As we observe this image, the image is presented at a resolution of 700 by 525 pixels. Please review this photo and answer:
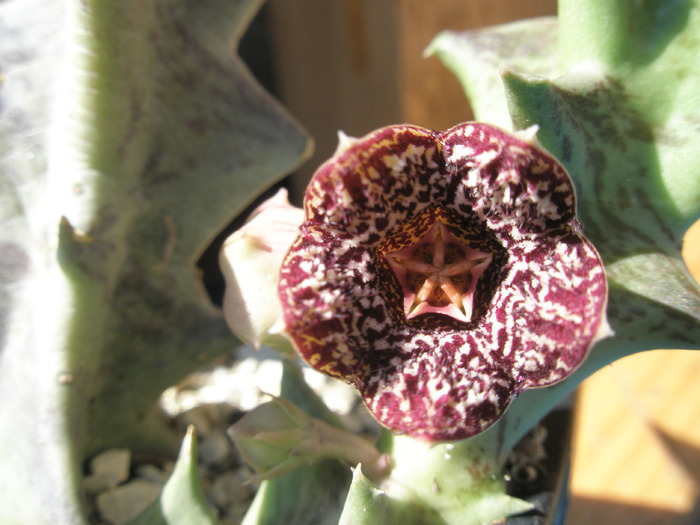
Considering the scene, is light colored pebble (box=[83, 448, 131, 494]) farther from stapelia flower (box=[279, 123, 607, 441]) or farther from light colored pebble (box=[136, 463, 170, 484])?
stapelia flower (box=[279, 123, 607, 441])

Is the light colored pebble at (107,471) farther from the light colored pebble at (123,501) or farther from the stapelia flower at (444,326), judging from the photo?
the stapelia flower at (444,326)

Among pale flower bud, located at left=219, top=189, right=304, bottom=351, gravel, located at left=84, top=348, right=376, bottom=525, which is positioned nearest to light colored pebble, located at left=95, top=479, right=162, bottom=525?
gravel, located at left=84, top=348, right=376, bottom=525

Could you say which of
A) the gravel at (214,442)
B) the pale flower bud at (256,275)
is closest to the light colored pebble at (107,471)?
the gravel at (214,442)

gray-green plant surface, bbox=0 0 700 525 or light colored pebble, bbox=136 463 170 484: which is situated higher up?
gray-green plant surface, bbox=0 0 700 525

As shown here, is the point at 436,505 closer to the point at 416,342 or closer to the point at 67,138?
the point at 416,342

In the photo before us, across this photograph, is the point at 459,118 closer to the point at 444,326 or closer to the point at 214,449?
the point at 214,449

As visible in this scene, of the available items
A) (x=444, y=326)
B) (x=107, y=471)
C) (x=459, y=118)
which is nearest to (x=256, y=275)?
(x=444, y=326)

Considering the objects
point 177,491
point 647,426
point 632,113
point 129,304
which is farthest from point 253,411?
point 647,426
